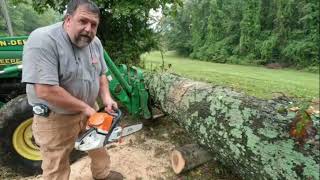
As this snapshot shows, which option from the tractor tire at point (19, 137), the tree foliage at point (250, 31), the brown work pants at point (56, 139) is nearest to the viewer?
the brown work pants at point (56, 139)

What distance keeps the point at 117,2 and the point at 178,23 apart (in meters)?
32.6

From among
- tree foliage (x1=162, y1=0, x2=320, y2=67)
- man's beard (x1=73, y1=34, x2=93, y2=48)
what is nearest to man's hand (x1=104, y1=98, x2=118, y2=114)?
man's beard (x1=73, y1=34, x2=93, y2=48)

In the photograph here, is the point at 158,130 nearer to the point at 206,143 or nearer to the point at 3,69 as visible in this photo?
the point at 206,143

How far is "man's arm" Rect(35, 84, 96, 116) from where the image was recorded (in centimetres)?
255

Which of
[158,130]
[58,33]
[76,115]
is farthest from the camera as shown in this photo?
[158,130]

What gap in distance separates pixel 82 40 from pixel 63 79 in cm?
33

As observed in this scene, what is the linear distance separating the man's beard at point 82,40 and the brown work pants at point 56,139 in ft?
2.02

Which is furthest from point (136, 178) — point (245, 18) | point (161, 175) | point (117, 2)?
point (245, 18)

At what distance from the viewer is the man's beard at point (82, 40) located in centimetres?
269

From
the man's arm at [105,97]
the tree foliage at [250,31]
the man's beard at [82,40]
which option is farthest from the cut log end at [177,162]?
the tree foliage at [250,31]

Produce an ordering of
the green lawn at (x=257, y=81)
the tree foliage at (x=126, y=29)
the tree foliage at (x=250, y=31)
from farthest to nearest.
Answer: the tree foliage at (x=250, y=31)
the green lawn at (x=257, y=81)
the tree foliage at (x=126, y=29)

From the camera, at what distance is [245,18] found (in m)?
30.2

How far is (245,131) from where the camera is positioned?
9.95 feet

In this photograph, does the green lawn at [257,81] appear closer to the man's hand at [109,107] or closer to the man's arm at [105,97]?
the man's arm at [105,97]
